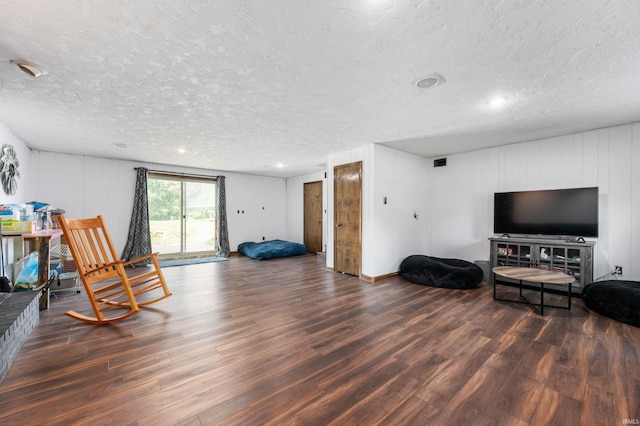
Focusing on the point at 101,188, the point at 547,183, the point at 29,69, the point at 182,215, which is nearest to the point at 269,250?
the point at 182,215

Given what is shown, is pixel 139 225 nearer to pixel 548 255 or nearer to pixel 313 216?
pixel 313 216

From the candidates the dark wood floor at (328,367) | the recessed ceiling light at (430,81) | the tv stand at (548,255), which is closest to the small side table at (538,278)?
the dark wood floor at (328,367)

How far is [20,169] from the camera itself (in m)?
4.06

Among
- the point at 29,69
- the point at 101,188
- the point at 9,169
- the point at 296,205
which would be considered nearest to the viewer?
the point at 29,69

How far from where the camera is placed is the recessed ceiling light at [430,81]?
7.18ft

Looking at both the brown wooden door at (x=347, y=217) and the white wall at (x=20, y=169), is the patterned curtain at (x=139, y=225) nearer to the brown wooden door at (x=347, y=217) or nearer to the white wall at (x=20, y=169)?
the white wall at (x=20, y=169)

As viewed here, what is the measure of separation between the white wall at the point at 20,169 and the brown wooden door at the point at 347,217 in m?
4.79

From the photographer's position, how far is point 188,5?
1434 millimetres

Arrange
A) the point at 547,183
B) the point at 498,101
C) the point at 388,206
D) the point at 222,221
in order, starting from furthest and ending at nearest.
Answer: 1. the point at 222,221
2. the point at 388,206
3. the point at 547,183
4. the point at 498,101

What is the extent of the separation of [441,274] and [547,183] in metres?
2.21

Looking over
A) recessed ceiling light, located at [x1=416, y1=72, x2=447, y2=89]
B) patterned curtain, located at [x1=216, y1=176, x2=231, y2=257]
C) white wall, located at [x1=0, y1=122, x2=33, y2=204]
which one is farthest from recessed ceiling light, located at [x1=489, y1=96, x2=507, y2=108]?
patterned curtain, located at [x1=216, y1=176, x2=231, y2=257]

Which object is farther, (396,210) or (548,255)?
(396,210)

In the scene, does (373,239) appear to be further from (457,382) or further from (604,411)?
(604,411)

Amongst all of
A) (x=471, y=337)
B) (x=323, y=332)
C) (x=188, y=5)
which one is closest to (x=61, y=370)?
(x=323, y=332)
